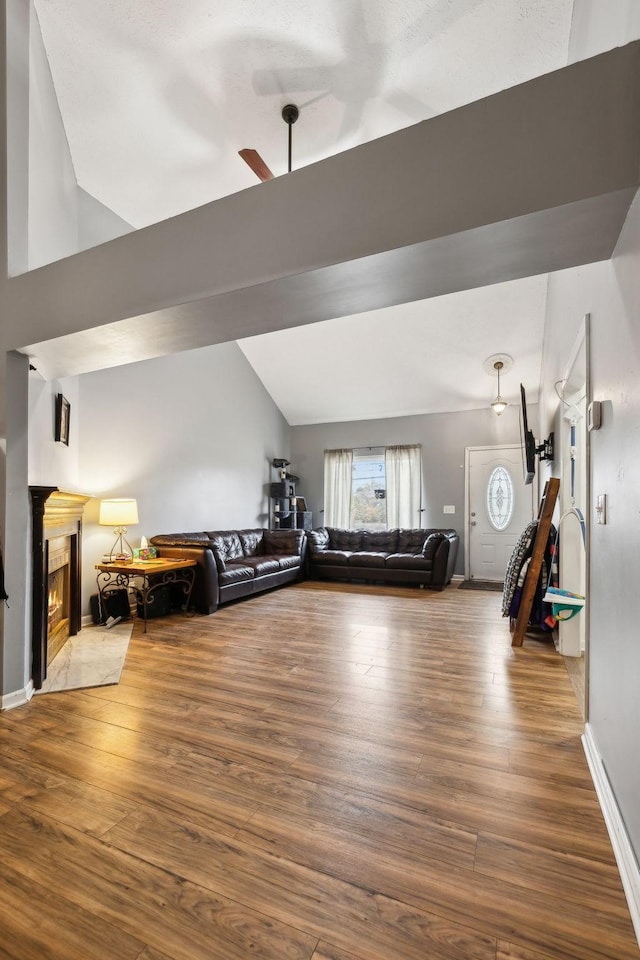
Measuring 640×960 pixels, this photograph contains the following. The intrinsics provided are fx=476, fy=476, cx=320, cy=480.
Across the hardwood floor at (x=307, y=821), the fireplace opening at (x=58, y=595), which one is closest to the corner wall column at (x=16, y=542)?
the hardwood floor at (x=307, y=821)

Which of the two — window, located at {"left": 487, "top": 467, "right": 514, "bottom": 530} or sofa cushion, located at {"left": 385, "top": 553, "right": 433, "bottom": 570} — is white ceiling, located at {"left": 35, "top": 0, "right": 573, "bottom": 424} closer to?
sofa cushion, located at {"left": 385, "top": 553, "right": 433, "bottom": 570}

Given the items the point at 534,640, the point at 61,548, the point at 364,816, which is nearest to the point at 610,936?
the point at 364,816

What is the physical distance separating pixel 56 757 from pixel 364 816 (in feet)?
4.77

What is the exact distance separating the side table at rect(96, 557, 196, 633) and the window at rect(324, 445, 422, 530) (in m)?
3.70

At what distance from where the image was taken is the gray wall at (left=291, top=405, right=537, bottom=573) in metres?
7.46

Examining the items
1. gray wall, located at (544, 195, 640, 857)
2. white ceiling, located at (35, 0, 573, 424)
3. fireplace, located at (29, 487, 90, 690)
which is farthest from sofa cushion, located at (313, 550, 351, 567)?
gray wall, located at (544, 195, 640, 857)

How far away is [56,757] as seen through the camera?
221 centimetres

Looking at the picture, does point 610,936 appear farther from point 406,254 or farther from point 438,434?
point 438,434

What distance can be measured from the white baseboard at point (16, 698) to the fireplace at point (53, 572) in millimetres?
145

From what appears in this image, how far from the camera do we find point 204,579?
5.08 m

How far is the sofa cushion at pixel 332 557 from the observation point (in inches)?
280

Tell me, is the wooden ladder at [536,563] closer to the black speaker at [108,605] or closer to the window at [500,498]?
the window at [500,498]

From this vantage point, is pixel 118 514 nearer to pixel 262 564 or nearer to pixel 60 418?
pixel 60 418

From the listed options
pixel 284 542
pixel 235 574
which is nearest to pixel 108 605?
pixel 235 574
